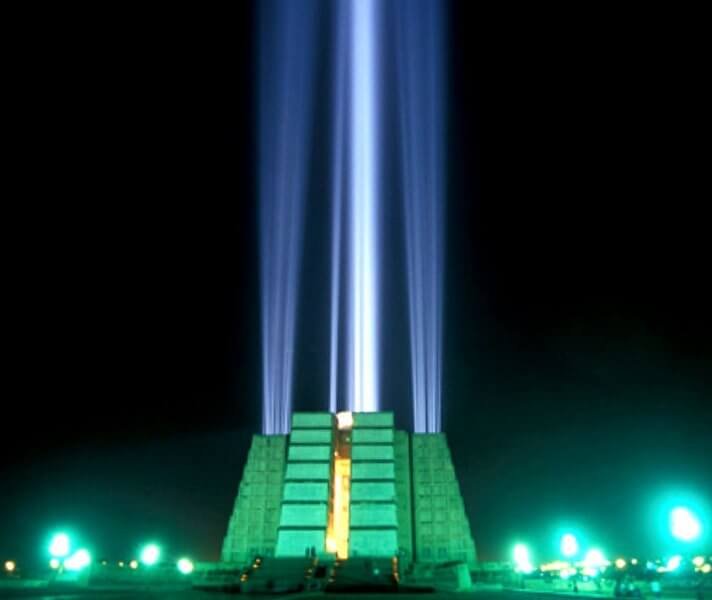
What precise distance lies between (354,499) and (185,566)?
31.3 feet

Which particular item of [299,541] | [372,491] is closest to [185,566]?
[299,541]

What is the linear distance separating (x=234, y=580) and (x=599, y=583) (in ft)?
50.0

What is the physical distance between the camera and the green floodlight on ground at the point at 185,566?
3322 centimetres

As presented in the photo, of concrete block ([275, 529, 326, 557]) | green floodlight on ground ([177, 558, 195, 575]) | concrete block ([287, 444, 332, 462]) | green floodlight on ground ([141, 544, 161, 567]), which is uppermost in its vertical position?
concrete block ([287, 444, 332, 462])

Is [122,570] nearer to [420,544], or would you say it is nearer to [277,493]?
[277,493]

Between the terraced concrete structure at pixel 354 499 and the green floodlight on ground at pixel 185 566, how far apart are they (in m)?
1.98

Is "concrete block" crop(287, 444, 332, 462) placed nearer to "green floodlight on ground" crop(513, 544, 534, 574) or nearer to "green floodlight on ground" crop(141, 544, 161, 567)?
"green floodlight on ground" crop(141, 544, 161, 567)

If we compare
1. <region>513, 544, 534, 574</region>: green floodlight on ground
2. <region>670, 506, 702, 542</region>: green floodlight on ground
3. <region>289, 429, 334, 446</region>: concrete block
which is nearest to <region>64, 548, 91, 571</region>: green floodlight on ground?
<region>289, 429, 334, 446</region>: concrete block

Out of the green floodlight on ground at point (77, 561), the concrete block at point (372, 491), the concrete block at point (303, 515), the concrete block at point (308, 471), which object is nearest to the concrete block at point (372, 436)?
the concrete block at point (308, 471)

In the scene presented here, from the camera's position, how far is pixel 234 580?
28531mm

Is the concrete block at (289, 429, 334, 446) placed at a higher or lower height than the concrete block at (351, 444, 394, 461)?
higher

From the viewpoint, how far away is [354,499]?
3628 centimetres

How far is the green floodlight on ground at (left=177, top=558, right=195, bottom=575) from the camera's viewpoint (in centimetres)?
3322

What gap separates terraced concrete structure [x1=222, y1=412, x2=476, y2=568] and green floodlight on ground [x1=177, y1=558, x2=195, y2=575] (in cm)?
198
